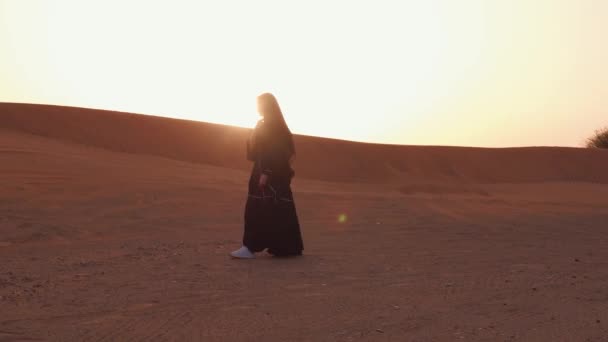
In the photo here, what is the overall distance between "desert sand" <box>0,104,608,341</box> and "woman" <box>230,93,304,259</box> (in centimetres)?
24

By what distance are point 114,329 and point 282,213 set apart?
3893mm

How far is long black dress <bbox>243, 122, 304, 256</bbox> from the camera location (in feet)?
26.9

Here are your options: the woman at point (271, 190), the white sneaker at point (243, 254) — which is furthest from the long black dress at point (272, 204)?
the white sneaker at point (243, 254)

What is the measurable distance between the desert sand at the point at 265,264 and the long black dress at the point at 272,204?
0.74 ft

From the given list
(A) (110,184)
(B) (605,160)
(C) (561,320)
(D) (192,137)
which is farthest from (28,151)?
(B) (605,160)

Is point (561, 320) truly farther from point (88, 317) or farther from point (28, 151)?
point (28, 151)

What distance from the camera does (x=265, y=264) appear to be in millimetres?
7625

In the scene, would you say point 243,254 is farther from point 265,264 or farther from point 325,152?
point 325,152

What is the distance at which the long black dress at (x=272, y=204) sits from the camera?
820 cm

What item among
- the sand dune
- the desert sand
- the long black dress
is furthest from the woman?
the sand dune

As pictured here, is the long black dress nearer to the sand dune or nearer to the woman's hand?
the woman's hand

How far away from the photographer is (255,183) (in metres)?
8.38

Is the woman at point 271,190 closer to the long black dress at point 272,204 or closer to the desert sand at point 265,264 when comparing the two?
the long black dress at point 272,204

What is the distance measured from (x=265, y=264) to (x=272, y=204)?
0.87 metres
